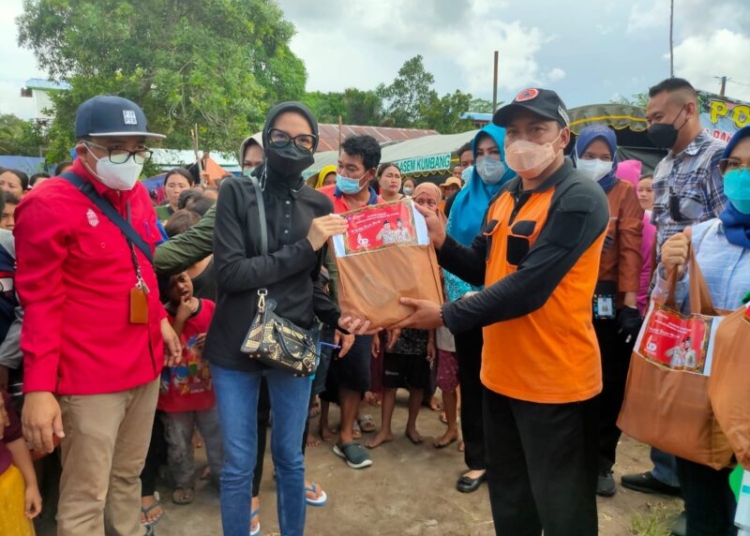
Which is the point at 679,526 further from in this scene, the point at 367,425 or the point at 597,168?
the point at 367,425

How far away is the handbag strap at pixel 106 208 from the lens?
6.95ft

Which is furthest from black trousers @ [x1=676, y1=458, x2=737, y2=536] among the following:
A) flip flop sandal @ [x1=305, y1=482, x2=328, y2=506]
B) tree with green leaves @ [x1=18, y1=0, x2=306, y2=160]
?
tree with green leaves @ [x1=18, y1=0, x2=306, y2=160]

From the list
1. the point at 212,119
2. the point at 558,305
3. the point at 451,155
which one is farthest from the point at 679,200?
the point at 212,119

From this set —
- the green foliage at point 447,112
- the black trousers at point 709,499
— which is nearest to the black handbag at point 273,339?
the black trousers at point 709,499

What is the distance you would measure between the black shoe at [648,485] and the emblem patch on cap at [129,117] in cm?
361

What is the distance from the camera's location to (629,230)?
3.10 meters

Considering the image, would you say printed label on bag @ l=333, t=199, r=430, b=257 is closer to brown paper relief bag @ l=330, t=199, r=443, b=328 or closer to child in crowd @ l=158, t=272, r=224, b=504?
brown paper relief bag @ l=330, t=199, r=443, b=328

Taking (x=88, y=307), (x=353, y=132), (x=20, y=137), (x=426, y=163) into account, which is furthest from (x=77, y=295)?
(x=20, y=137)

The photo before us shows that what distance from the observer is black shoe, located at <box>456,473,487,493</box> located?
3.29 meters

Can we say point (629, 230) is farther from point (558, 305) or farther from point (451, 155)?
point (451, 155)

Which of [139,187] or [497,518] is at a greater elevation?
[139,187]

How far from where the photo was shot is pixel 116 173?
2.17m

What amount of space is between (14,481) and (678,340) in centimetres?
265

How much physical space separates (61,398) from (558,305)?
201cm
